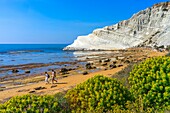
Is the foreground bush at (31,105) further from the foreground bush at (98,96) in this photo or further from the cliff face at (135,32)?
the cliff face at (135,32)

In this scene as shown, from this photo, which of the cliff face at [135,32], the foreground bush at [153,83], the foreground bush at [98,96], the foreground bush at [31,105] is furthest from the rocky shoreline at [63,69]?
the cliff face at [135,32]

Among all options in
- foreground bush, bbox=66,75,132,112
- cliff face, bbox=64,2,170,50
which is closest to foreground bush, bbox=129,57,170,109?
foreground bush, bbox=66,75,132,112

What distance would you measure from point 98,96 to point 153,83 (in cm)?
195

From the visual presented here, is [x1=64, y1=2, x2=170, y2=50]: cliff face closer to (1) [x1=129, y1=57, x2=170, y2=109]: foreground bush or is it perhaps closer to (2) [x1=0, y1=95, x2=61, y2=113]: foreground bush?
(1) [x1=129, y1=57, x2=170, y2=109]: foreground bush

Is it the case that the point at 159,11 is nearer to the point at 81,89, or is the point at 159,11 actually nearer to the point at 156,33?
the point at 156,33

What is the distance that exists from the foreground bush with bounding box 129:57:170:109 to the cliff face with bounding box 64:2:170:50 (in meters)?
87.9

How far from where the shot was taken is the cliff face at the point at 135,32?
327 ft

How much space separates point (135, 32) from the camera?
353 ft

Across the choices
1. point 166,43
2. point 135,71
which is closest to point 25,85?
point 135,71

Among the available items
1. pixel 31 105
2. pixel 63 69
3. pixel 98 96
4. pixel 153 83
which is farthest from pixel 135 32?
pixel 31 105

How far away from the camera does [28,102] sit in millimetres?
6512

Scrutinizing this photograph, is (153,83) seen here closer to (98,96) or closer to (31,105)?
(98,96)

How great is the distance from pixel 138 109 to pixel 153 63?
6.53 feet

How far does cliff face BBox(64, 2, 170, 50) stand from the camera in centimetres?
9975
